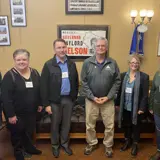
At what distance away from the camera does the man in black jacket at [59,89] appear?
2316 millimetres

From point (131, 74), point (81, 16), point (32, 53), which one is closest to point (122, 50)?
point (81, 16)

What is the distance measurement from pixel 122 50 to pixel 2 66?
2164 millimetres

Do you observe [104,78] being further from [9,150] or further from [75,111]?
[9,150]

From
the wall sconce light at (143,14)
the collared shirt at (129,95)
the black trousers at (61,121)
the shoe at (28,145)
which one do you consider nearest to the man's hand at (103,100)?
the collared shirt at (129,95)

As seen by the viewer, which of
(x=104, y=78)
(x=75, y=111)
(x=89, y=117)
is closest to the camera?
(x=104, y=78)

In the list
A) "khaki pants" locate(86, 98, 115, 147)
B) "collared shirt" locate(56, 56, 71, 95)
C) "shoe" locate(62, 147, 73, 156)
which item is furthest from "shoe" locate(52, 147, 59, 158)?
"collared shirt" locate(56, 56, 71, 95)

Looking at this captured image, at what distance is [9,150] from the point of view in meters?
2.68

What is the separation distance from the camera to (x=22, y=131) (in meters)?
2.28

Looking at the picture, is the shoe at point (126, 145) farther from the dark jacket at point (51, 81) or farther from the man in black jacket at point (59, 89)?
the dark jacket at point (51, 81)

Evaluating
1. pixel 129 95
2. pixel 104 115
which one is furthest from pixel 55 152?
pixel 129 95

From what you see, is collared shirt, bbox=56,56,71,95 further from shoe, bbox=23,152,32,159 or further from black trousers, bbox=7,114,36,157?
shoe, bbox=23,152,32,159

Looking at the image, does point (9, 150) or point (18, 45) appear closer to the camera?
point (9, 150)

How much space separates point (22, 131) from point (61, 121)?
1.69ft

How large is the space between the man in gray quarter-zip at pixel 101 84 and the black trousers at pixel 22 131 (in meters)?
0.70
